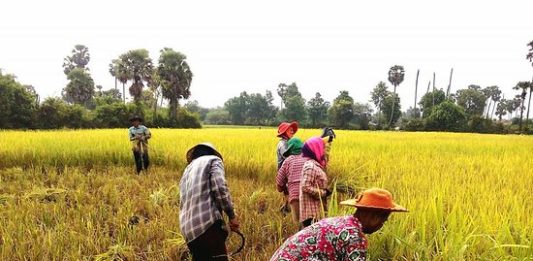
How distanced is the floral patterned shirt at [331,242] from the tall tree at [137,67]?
38.6 m

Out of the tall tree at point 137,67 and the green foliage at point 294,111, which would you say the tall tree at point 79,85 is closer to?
the tall tree at point 137,67

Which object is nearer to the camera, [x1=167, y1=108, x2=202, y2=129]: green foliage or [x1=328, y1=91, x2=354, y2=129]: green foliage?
[x1=167, y1=108, x2=202, y2=129]: green foliage

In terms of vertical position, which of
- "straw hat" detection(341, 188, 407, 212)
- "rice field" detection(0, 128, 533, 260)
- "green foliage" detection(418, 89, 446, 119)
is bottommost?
"rice field" detection(0, 128, 533, 260)

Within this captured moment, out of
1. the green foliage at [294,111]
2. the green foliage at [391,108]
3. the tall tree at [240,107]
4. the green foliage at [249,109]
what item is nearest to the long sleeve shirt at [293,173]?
the green foliage at [391,108]

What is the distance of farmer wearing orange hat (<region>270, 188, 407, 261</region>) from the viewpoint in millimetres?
1854

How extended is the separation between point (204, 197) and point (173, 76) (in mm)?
37311

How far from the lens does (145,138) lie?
8148mm

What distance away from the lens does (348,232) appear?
187 cm

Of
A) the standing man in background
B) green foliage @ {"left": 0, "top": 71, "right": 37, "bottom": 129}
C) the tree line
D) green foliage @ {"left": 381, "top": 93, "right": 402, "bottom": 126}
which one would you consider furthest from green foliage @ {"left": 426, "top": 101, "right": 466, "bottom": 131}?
the standing man in background

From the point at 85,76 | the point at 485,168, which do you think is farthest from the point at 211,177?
the point at 85,76

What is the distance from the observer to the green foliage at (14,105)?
2420 centimetres

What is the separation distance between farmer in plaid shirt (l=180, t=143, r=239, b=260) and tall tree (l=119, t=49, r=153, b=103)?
37495 mm

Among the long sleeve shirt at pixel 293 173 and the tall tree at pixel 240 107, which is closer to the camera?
the long sleeve shirt at pixel 293 173

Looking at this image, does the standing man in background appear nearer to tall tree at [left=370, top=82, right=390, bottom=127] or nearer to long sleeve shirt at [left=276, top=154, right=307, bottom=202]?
long sleeve shirt at [left=276, top=154, right=307, bottom=202]
